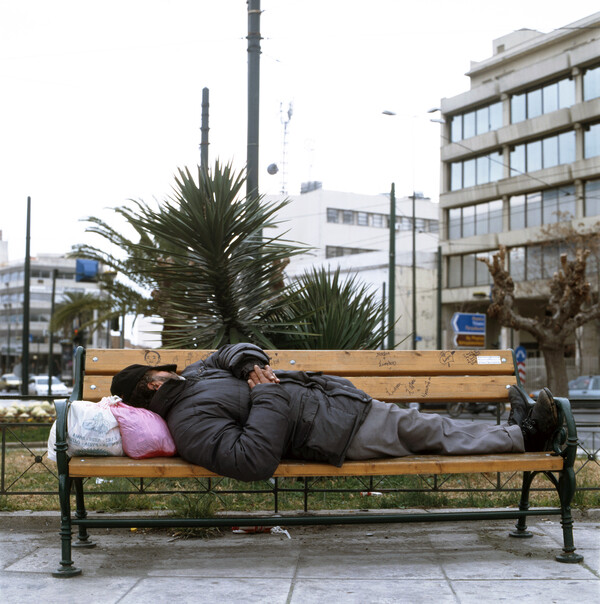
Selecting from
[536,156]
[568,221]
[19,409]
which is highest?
[536,156]

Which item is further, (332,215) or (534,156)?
(332,215)

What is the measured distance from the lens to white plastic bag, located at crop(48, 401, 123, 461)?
398 centimetres

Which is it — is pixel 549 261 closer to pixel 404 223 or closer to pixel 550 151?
pixel 550 151

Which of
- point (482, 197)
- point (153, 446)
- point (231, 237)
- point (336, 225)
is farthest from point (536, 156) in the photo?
point (153, 446)

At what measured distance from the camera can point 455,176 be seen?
46.8m

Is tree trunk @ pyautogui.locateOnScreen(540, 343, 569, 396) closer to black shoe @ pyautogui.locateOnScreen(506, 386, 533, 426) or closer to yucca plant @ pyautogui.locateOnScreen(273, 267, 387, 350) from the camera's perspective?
yucca plant @ pyautogui.locateOnScreen(273, 267, 387, 350)

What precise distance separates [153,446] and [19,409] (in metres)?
10.2

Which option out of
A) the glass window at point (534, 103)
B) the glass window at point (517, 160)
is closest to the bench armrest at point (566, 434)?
the glass window at point (517, 160)

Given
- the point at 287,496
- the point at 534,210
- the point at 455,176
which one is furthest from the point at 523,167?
the point at 287,496

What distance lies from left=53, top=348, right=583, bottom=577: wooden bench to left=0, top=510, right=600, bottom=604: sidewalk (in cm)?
16

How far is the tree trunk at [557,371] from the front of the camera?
2377 cm

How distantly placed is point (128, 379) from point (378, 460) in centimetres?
142

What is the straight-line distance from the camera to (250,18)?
824 cm

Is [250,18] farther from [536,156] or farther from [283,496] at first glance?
[536,156]
